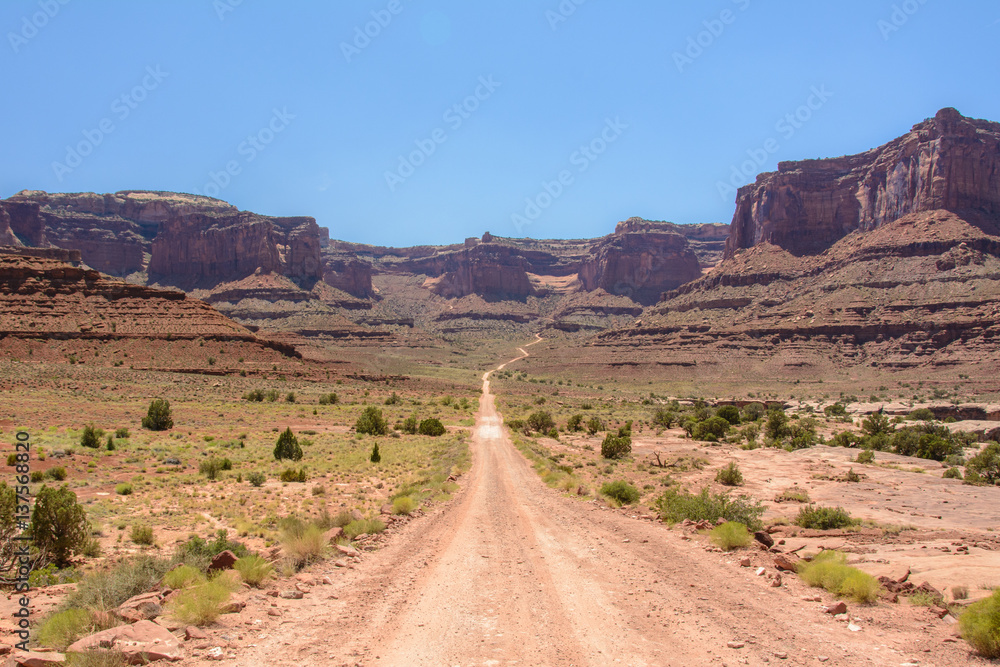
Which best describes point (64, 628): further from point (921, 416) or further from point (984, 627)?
point (921, 416)

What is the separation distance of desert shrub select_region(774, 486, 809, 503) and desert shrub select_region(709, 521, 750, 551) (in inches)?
274

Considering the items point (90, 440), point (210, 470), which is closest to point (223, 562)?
point (210, 470)

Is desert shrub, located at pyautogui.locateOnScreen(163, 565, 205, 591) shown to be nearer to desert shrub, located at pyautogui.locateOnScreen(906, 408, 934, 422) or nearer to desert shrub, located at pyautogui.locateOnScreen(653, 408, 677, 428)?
desert shrub, located at pyautogui.locateOnScreen(653, 408, 677, 428)

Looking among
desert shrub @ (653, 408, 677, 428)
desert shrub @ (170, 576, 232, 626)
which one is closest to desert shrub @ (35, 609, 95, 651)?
desert shrub @ (170, 576, 232, 626)

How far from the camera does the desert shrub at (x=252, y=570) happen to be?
9.34 m

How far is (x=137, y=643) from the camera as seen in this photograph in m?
6.54

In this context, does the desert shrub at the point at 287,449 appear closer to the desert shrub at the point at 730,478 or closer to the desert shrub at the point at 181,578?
the desert shrub at the point at 181,578

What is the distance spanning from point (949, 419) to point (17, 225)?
19617 centimetres

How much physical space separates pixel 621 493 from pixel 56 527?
1402cm

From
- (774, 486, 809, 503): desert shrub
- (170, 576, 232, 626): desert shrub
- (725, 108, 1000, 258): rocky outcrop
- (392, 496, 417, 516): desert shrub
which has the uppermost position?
(725, 108, 1000, 258): rocky outcrop

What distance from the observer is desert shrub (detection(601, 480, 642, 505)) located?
17.6 metres

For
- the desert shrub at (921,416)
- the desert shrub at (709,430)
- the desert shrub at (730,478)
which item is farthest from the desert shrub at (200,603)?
the desert shrub at (921,416)

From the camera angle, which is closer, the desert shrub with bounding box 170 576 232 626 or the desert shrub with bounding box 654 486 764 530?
the desert shrub with bounding box 170 576 232 626

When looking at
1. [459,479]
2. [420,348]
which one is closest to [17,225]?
[420,348]
